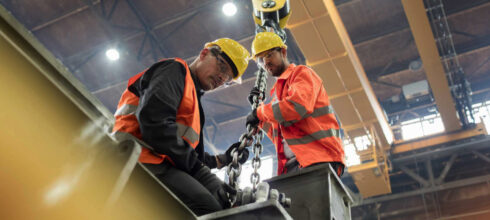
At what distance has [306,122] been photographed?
12.3ft

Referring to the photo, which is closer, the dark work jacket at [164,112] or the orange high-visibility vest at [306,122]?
the dark work jacket at [164,112]

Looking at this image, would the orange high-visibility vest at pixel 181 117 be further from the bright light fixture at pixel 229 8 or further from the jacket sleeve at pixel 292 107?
the bright light fixture at pixel 229 8

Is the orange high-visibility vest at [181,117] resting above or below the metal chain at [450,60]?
below

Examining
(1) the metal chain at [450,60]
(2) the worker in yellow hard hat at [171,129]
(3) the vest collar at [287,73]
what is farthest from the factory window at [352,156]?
(2) the worker in yellow hard hat at [171,129]

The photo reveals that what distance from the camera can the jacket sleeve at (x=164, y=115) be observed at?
2527 mm

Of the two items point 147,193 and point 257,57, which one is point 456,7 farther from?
point 147,193

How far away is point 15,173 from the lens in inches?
39.7

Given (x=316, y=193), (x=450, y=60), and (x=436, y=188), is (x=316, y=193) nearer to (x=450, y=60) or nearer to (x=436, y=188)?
(x=450, y=60)

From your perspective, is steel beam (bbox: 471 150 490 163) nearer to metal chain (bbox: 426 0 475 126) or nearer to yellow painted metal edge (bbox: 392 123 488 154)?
yellow painted metal edge (bbox: 392 123 488 154)

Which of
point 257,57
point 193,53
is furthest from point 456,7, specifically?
point 257,57

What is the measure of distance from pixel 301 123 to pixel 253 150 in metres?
0.59

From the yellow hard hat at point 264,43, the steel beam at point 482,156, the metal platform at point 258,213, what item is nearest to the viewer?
the metal platform at point 258,213

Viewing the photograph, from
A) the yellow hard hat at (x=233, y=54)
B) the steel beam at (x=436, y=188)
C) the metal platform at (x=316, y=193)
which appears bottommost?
the metal platform at (x=316, y=193)

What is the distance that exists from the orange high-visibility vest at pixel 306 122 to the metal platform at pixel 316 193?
1.22ft
